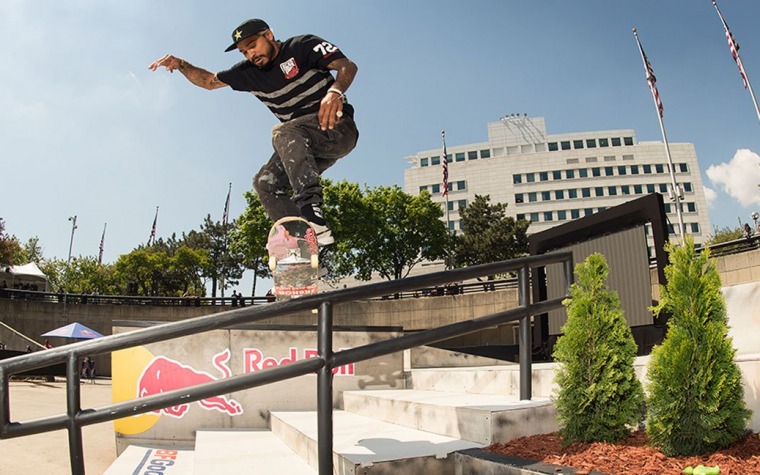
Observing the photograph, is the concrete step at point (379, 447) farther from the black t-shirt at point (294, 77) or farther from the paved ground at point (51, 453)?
the paved ground at point (51, 453)

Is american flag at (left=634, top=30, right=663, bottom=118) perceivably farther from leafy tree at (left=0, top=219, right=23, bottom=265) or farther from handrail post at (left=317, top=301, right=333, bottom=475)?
leafy tree at (left=0, top=219, right=23, bottom=265)

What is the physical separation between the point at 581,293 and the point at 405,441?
1.35m

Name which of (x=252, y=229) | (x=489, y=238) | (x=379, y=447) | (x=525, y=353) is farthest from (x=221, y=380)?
(x=489, y=238)

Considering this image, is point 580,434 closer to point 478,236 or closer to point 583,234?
point 583,234

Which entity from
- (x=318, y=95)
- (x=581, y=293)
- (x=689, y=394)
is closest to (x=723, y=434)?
(x=689, y=394)

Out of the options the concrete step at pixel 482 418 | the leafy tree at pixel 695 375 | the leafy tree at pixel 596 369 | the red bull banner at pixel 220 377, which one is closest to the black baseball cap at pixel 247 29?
the leafy tree at pixel 596 369

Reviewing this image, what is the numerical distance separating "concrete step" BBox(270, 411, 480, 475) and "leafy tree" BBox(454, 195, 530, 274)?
1826 inches

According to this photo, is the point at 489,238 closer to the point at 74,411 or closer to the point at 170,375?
the point at 170,375

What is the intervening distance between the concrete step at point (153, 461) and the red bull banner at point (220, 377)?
0.25 m

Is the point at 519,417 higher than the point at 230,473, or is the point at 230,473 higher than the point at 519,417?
the point at 519,417

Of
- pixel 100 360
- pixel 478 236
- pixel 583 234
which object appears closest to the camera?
pixel 583 234

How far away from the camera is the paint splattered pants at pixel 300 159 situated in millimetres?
3711

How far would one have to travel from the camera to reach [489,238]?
50781mm

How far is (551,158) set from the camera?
89.4 meters
